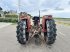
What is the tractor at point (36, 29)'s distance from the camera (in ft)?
39.8

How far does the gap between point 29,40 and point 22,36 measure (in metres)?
1.67

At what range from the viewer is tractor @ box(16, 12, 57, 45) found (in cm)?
1214

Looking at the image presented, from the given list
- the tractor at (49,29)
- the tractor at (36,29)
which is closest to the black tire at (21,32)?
the tractor at (36,29)

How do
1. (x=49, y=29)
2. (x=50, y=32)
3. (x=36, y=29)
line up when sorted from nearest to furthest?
(x=50, y=32) → (x=49, y=29) → (x=36, y=29)

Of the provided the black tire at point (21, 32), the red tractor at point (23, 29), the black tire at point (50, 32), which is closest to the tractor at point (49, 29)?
the black tire at point (50, 32)

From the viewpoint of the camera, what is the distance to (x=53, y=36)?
12125 millimetres

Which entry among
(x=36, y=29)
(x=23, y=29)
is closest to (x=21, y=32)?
(x=23, y=29)

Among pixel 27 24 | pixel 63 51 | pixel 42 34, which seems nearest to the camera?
pixel 63 51

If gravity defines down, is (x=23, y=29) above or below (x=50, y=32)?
above

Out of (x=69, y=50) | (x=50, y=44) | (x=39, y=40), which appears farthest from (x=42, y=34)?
(x=69, y=50)

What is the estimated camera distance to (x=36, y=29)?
13367 millimetres

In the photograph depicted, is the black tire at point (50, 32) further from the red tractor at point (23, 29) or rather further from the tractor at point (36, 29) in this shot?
the red tractor at point (23, 29)

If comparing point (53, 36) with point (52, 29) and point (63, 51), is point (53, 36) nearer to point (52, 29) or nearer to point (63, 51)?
point (52, 29)

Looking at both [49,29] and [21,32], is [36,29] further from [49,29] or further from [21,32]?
[21,32]
